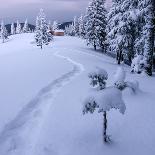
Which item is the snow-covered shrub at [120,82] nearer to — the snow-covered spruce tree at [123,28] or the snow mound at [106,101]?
the snow mound at [106,101]

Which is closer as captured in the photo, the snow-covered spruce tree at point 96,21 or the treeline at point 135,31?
the treeline at point 135,31

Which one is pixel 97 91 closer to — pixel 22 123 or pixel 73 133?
pixel 73 133

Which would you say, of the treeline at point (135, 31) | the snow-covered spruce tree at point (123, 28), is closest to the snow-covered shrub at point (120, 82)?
the treeline at point (135, 31)

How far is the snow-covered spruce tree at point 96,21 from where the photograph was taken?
5859cm

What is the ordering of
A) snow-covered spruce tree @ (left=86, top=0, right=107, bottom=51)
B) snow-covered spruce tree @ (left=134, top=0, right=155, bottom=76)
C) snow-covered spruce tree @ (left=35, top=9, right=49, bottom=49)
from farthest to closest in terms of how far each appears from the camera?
snow-covered spruce tree @ (left=35, top=9, right=49, bottom=49) → snow-covered spruce tree @ (left=86, top=0, right=107, bottom=51) → snow-covered spruce tree @ (left=134, top=0, right=155, bottom=76)

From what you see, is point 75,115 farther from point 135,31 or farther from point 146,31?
point 135,31

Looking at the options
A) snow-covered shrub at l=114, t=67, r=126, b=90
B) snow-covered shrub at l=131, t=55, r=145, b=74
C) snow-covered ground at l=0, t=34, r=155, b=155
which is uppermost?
snow-covered shrub at l=114, t=67, r=126, b=90

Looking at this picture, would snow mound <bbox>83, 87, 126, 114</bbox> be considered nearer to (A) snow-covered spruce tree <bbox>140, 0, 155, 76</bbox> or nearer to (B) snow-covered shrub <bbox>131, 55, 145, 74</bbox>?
(A) snow-covered spruce tree <bbox>140, 0, 155, 76</bbox>

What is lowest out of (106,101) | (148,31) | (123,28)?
(106,101)

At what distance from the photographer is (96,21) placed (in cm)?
5881

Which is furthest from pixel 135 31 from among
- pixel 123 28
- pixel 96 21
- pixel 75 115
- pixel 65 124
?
pixel 96 21

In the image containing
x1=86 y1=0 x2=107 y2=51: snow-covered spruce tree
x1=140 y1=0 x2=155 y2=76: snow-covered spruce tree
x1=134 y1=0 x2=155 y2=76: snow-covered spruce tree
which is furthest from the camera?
x1=86 y1=0 x2=107 y2=51: snow-covered spruce tree

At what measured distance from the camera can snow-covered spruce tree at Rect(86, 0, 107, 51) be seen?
58594mm

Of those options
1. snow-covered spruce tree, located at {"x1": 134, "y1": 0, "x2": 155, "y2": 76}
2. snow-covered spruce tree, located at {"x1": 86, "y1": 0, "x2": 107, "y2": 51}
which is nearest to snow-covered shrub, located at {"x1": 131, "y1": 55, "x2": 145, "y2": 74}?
snow-covered spruce tree, located at {"x1": 134, "y1": 0, "x2": 155, "y2": 76}
